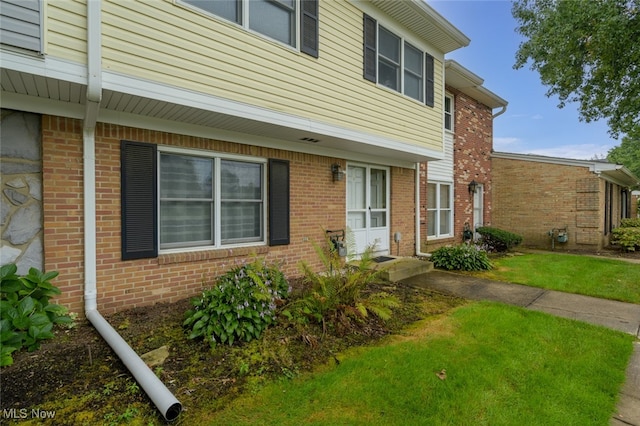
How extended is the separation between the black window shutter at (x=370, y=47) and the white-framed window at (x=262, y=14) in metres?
1.70

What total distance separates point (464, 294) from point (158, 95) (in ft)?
18.6

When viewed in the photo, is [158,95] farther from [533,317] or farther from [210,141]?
[533,317]

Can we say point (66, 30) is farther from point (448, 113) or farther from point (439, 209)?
point (448, 113)

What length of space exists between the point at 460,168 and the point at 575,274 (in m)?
4.83

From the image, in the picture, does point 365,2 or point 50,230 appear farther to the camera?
point 365,2

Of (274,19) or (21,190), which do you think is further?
(274,19)

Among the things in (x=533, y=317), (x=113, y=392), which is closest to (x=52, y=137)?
(x=113, y=392)

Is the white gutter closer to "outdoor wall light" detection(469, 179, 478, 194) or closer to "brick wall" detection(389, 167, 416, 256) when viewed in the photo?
"outdoor wall light" detection(469, 179, 478, 194)

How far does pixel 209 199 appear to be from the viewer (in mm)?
5012

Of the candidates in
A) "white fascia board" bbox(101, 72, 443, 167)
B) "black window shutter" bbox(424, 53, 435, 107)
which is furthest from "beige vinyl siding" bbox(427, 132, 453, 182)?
"white fascia board" bbox(101, 72, 443, 167)

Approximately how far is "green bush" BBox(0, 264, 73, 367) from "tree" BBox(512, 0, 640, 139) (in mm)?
12207

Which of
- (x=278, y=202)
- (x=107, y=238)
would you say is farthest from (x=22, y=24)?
(x=278, y=202)

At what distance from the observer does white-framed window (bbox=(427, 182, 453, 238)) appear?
10.1m

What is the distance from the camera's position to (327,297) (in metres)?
4.03
